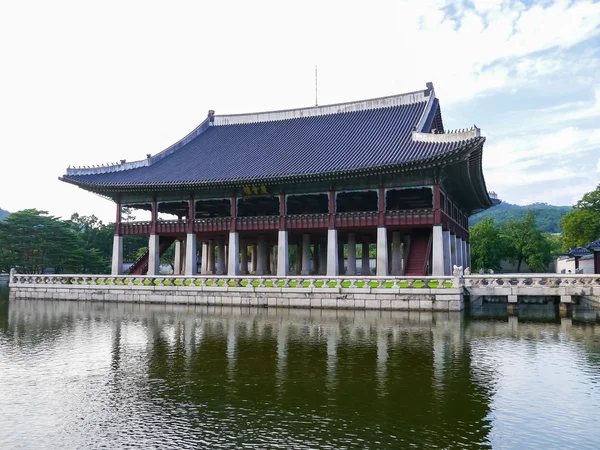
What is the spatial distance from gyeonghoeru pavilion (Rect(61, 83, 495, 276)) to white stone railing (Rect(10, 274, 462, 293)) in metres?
5.46

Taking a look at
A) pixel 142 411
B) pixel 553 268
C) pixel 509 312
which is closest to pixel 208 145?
pixel 509 312

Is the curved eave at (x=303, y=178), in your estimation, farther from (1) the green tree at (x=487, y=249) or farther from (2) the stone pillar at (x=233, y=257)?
(1) the green tree at (x=487, y=249)

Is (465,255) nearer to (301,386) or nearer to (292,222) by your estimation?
(292,222)

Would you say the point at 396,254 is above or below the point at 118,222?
below

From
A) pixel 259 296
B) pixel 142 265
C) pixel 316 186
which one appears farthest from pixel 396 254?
pixel 142 265

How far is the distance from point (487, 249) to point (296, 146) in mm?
33600

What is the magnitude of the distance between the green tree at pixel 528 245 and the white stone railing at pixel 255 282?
40305 mm

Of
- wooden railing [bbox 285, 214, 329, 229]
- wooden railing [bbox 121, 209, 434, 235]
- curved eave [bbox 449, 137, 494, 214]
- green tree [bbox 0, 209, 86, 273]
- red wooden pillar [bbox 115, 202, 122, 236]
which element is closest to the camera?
curved eave [bbox 449, 137, 494, 214]

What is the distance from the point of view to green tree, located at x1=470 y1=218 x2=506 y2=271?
6378cm

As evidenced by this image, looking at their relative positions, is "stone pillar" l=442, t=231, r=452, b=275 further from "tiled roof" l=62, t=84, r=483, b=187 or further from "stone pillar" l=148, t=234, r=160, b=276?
"stone pillar" l=148, t=234, r=160, b=276

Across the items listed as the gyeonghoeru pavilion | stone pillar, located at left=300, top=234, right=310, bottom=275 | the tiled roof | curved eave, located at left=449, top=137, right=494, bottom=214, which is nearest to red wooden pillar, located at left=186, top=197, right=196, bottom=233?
the gyeonghoeru pavilion

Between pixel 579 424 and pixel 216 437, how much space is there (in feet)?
22.9

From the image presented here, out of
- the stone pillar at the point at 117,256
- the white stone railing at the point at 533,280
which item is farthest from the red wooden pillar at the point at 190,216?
the white stone railing at the point at 533,280

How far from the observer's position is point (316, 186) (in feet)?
126
